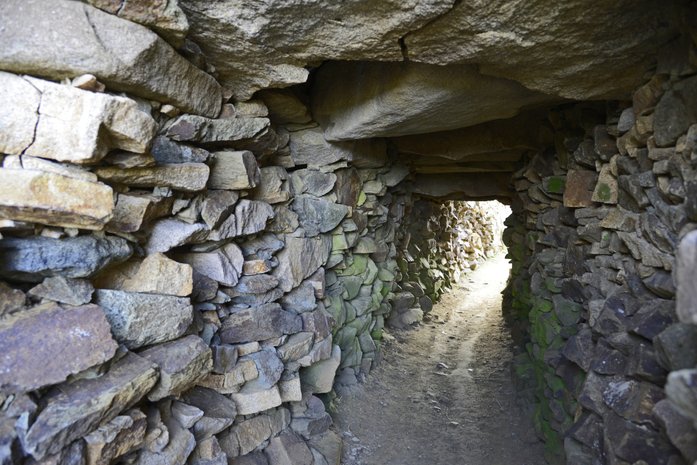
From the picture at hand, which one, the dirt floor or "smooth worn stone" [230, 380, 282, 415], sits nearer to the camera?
"smooth worn stone" [230, 380, 282, 415]

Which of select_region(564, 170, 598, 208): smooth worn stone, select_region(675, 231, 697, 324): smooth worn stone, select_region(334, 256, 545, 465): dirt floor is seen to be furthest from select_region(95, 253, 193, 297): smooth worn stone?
select_region(564, 170, 598, 208): smooth worn stone

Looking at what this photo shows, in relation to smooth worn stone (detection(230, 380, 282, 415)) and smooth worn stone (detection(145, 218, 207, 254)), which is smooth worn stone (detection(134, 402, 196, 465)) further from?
smooth worn stone (detection(145, 218, 207, 254))

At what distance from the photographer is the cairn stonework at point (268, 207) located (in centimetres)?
167

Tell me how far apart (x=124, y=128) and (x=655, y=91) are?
255 cm

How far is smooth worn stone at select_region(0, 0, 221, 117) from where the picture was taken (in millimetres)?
1645

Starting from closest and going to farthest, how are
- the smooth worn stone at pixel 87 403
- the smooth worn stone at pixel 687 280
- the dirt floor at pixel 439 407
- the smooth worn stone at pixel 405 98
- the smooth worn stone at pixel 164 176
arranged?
the smooth worn stone at pixel 687 280, the smooth worn stone at pixel 87 403, the smooth worn stone at pixel 164 176, the smooth worn stone at pixel 405 98, the dirt floor at pixel 439 407

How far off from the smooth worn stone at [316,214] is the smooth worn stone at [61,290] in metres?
1.81

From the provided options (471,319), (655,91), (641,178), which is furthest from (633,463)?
(471,319)

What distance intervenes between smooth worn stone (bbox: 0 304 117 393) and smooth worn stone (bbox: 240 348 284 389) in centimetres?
110

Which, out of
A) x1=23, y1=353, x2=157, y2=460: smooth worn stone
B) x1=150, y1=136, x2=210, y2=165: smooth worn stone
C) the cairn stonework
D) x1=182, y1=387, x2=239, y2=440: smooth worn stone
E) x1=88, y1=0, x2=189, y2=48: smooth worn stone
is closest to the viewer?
x1=23, y1=353, x2=157, y2=460: smooth worn stone

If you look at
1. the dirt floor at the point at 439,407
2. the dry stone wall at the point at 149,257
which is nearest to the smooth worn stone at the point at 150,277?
the dry stone wall at the point at 149,257

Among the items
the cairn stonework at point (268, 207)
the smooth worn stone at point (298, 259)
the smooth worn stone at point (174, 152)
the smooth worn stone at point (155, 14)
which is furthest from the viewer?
the smooth worn stone at point (298, 259)

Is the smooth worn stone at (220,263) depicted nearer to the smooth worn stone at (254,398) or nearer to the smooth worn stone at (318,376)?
the smooth worn stone at (254,398)

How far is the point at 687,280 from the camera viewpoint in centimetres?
108
